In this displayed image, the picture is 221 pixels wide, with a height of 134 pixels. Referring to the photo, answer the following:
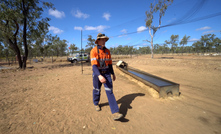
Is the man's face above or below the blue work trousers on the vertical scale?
above

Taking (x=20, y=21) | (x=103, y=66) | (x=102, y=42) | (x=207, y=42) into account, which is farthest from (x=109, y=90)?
(x=207, y=42)

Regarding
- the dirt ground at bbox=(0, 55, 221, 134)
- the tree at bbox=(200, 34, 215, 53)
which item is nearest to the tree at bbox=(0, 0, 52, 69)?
the dirt ground at bbox=(0, 55, 221, 134)

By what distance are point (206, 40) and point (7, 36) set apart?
4460 centimetres

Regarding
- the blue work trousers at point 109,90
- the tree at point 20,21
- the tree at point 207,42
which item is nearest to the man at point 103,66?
the blue work trousers at point 109,90

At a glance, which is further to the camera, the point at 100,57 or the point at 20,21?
the point at 20,21

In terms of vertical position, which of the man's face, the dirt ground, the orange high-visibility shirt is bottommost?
the dirt ground

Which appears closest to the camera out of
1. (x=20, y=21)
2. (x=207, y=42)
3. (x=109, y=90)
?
(x=109, y=90)

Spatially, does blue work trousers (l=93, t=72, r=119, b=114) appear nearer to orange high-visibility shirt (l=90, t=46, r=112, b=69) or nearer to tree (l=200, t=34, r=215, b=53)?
orange high-visibility shirt (l=90, t=46, r=112, b=69)

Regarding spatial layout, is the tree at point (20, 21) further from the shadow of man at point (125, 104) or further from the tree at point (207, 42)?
the tree at point (207, 42)

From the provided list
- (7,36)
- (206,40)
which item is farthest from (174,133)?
(206,40)

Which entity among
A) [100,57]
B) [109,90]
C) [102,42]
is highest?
[102,42]

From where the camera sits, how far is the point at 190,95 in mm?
3650

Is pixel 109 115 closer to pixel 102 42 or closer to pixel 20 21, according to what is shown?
pixel 102 42

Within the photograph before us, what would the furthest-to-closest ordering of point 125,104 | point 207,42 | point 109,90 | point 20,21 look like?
point 207,42
point 20,21
point 125,104
point 109,90
